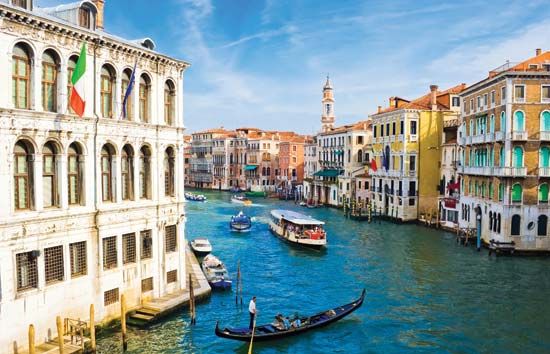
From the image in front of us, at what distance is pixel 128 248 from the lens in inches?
612

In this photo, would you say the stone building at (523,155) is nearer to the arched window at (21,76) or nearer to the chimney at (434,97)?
the chimney at (434,97)

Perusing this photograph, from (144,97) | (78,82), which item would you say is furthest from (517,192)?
(78,82)

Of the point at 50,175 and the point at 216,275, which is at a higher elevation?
the point at 50,175

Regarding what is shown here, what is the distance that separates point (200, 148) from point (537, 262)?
73.4 metres

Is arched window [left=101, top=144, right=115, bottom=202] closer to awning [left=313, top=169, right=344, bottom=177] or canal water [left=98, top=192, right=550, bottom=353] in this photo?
canal water [left=98, top=192, right=550, bottom=353]

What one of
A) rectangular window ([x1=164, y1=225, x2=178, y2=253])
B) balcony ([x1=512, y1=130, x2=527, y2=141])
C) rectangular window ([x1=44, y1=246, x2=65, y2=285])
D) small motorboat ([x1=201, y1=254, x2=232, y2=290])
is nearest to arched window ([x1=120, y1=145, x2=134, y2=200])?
rectangular window ([x1=164, y1=225, x2=178, y2=253])

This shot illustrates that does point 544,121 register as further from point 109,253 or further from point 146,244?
point 109,253

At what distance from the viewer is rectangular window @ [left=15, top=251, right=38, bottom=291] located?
1217 centimetres

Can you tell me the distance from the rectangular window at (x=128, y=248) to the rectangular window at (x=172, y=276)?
74.6 inches

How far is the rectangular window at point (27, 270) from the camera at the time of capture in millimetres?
12172

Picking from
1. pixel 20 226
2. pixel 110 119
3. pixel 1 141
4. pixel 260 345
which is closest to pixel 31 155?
pixel 1 141

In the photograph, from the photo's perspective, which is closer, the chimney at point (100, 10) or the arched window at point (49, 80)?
the arched window at point (49, 80)

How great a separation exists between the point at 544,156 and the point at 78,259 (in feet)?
78.4

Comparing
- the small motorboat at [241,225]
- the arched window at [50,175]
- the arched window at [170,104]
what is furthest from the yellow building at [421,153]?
the arched window at [50,175]
